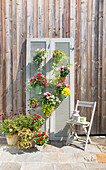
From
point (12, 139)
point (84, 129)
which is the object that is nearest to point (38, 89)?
point (12, 139)

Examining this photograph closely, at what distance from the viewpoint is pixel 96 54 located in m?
3.92

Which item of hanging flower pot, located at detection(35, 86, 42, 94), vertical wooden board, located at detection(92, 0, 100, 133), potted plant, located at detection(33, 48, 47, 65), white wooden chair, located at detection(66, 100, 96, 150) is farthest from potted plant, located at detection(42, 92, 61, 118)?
vertical wooden board, located at detection(92, 0, 100, 133)

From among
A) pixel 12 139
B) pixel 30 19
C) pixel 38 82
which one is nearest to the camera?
pixel 12 139

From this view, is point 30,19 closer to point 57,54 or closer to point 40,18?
point 40,18

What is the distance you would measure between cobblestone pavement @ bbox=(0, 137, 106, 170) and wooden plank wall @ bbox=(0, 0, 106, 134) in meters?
1.00

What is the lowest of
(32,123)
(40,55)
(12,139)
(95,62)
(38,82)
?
(12,139)

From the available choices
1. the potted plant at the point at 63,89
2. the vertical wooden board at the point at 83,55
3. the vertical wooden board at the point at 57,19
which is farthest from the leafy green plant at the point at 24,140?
the vertical wooden board at the point at 57,19

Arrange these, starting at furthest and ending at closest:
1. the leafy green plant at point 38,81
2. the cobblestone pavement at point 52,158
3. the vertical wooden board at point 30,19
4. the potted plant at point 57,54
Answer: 1. the vertical wooden board at point 30,19
2. the potted plant at point 57,54
3. the leafy green plant at point 38,81
4. the cobblestone pavement at point 52,158

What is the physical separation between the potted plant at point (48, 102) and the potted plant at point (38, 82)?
0.18 meters

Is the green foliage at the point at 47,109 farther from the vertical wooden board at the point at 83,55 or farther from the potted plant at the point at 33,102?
the vertical wooden board at the point at 83,55

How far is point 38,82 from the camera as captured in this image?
3320 mm

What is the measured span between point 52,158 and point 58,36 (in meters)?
2.68

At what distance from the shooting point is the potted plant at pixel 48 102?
3328mm

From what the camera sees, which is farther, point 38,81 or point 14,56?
point 14,56
